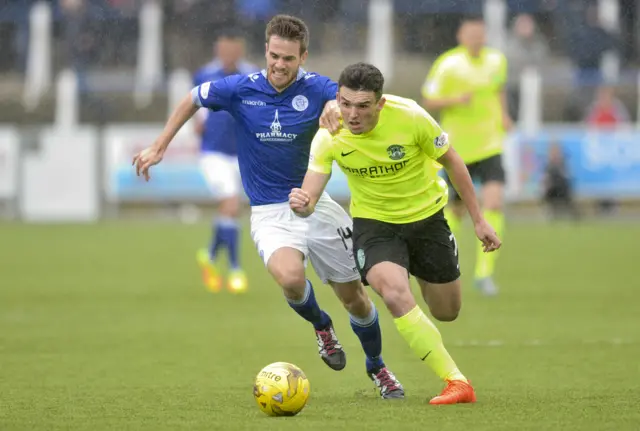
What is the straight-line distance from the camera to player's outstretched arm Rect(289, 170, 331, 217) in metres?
7.03

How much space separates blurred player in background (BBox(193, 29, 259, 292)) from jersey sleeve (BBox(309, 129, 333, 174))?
21.4ft

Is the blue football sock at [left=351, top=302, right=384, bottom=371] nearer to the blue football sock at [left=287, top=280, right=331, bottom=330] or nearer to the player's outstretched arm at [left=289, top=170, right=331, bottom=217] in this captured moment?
the blue football sock at [left=287, top=280, right=331, bottom=330]

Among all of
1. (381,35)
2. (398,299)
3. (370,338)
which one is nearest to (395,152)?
(398,299)

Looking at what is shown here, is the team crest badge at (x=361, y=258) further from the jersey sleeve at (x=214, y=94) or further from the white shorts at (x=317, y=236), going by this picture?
the jersey sleeve at (x=214, y=94)

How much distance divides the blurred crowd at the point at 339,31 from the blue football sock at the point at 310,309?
16.5 meters

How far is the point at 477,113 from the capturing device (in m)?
13.2

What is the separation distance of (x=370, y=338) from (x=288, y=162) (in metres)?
1.22

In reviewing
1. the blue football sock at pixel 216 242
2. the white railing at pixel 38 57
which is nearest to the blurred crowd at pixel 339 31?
the white railing at pixel 38 57

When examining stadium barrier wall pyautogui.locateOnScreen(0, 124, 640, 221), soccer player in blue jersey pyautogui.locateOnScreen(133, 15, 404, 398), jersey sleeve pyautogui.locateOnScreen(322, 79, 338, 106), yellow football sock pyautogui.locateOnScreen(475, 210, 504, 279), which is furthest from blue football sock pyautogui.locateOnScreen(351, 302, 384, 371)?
stadium barrier wall pyautogui.locateOnScreen(0, 124, 640, 221)

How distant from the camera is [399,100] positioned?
24.0 feet

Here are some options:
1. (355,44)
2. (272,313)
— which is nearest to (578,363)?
(272,313)

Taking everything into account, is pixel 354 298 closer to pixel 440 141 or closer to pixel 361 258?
pixel 361 258

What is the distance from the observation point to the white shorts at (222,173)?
13.9 m

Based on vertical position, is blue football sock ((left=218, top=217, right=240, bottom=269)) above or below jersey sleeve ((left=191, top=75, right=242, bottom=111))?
below
